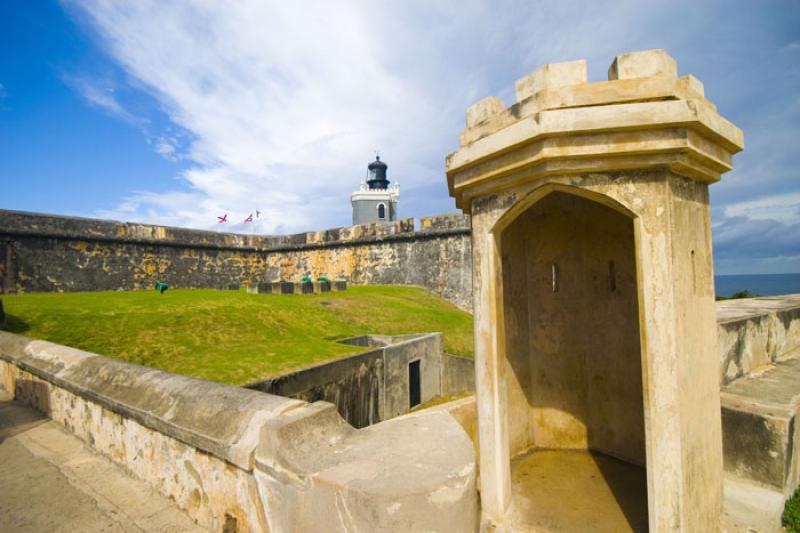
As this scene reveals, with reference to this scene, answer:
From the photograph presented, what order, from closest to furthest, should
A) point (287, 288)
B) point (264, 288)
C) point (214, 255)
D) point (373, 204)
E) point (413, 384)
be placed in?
point (413, 384), point (287, 288), point (264, 288), point (214, 255), point (373, 204)

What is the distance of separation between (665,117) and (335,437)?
206 centimetres

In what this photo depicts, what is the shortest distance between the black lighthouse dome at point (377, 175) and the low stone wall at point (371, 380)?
33.0m

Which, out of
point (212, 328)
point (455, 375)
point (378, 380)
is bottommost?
point (455, 375)

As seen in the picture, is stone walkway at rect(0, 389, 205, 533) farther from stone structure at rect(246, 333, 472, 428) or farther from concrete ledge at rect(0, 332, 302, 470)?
stone structure at rect(246, 333, 472, 428)

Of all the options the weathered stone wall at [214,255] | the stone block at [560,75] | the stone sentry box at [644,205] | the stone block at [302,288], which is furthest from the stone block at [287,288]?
the stone block at [560,75]

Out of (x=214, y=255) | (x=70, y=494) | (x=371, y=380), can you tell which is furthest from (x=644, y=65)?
(x=214, y=255)

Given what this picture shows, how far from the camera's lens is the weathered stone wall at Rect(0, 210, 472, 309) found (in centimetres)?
1248

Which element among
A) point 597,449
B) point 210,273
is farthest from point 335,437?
point 210,273

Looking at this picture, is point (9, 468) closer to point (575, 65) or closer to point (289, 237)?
point (575, 65)

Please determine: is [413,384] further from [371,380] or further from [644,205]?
[644,205]

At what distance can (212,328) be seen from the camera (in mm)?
8297

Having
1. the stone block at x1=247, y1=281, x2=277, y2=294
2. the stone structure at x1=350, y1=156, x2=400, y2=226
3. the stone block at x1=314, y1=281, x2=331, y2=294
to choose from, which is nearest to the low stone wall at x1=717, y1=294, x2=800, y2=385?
the stone block at x1=314, y1=281, x2=331, y2=294

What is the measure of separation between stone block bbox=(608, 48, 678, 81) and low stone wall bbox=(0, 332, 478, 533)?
1913mm

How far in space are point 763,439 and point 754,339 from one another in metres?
1.64
